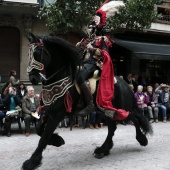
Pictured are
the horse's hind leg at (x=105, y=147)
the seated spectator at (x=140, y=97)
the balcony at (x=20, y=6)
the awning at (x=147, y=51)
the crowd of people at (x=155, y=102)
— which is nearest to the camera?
the horse's hind leg at (x=105, y=147)

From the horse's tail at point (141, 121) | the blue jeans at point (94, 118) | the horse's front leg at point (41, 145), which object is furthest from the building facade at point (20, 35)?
the horse's front leg at point (41, 145)

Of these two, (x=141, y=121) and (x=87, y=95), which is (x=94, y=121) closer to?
(x=141, y=121)

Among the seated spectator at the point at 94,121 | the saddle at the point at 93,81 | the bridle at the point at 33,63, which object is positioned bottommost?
the seated spectator at the point at 94,121

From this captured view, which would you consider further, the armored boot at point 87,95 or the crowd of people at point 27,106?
the crowd of people at point 27,106

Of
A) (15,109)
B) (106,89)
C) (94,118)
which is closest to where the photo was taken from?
(106,89)

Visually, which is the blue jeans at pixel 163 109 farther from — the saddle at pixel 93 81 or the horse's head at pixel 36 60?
the horse's head at pixel 36 60

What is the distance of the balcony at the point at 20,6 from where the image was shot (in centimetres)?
1251

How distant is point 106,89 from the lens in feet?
20.6

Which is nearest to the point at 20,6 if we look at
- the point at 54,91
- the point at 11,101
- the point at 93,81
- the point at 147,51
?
the point at 11,101

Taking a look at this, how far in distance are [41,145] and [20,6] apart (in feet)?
29.0

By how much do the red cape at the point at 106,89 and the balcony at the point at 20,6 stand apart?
281 inches

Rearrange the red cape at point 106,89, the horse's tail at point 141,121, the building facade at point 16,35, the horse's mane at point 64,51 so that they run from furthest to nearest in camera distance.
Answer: the building facade at point 16,35 → the horse's tail at point 141,121 → the red cape at point 106,89 → the horse's mane at point 64,51

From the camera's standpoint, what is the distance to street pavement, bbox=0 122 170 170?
5848 millimetres

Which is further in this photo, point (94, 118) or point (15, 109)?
point (94, 118)
